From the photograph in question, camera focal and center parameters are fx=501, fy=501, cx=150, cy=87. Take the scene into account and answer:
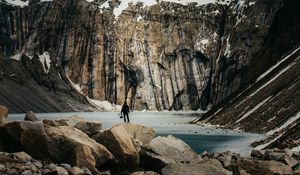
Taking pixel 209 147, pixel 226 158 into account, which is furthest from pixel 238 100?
pixel 226 158

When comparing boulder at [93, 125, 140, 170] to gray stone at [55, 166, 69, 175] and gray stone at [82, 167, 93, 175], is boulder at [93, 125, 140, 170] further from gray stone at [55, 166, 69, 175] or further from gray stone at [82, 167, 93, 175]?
gray stone at [55, 166, 69, 175]

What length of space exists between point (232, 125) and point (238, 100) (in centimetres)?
1334

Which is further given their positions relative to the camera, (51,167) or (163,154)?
(163,154)

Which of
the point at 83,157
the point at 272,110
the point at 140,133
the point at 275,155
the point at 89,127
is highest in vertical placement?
the point at 272,110

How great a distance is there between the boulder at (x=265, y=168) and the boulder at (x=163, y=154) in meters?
4.17

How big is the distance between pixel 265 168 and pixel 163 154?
6306mm

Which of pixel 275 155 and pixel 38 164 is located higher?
pixel 275 155

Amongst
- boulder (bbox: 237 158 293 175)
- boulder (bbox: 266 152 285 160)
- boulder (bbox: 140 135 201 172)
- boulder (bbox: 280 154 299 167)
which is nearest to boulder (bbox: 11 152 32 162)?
boulder (bbox: 140 135 201 172)

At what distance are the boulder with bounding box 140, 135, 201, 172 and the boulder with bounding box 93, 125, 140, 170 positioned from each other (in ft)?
1.63

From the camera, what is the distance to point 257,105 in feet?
218

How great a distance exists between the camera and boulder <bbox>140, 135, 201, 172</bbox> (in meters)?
24.8

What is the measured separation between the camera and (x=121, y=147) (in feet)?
85.4

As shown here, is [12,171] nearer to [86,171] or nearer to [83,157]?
[86,171]

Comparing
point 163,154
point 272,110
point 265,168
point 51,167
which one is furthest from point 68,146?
point 272,110
